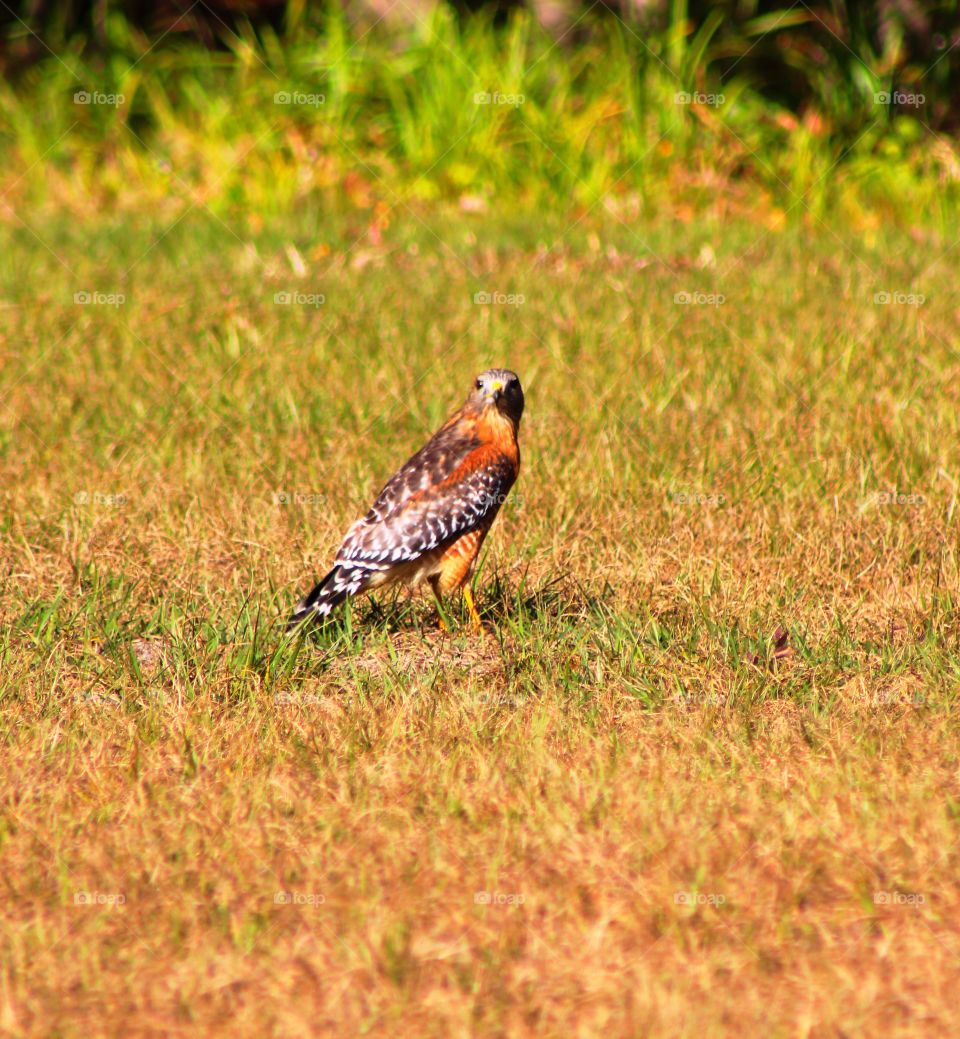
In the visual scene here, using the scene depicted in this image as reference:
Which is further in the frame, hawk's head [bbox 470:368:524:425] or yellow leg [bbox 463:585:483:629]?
hawk's head [bbox 470:368:524:425]

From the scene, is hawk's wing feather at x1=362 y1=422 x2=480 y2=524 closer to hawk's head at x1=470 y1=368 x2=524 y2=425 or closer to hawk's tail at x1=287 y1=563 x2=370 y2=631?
hawk's head at x1=470 y1=368 x2=524 y2=425

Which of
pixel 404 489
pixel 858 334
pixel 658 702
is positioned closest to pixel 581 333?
pixel 858 334

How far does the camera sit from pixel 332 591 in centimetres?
581

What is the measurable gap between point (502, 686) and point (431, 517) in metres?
0.84

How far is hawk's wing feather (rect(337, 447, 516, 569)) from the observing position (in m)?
5.96

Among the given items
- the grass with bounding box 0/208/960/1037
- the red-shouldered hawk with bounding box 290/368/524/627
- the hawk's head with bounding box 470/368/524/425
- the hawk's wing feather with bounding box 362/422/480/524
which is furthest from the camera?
the hawk's head with bounding box 470/368/524/425

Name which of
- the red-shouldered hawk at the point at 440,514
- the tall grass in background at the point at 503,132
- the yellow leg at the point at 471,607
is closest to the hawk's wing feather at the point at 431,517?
the red-shouldered hawk at the point at 440,514

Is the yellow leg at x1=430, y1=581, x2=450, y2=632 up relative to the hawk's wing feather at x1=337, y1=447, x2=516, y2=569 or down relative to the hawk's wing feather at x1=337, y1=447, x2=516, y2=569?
down

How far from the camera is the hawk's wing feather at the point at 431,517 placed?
5.96 meters

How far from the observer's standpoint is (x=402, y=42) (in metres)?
15.2

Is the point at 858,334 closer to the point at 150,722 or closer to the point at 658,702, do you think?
the point at 658,702

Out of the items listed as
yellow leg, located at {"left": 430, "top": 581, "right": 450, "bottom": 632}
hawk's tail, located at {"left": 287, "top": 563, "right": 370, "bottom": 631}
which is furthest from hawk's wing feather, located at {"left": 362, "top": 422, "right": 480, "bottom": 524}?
yellow leg, located at {"left": 430, "top": 581, "right": 450, "bottom": 632}

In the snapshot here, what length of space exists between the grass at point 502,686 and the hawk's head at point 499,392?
57 centimetres

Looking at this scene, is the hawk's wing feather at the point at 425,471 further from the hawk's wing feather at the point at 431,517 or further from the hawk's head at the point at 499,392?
the hawk's head at the point at 499,392
